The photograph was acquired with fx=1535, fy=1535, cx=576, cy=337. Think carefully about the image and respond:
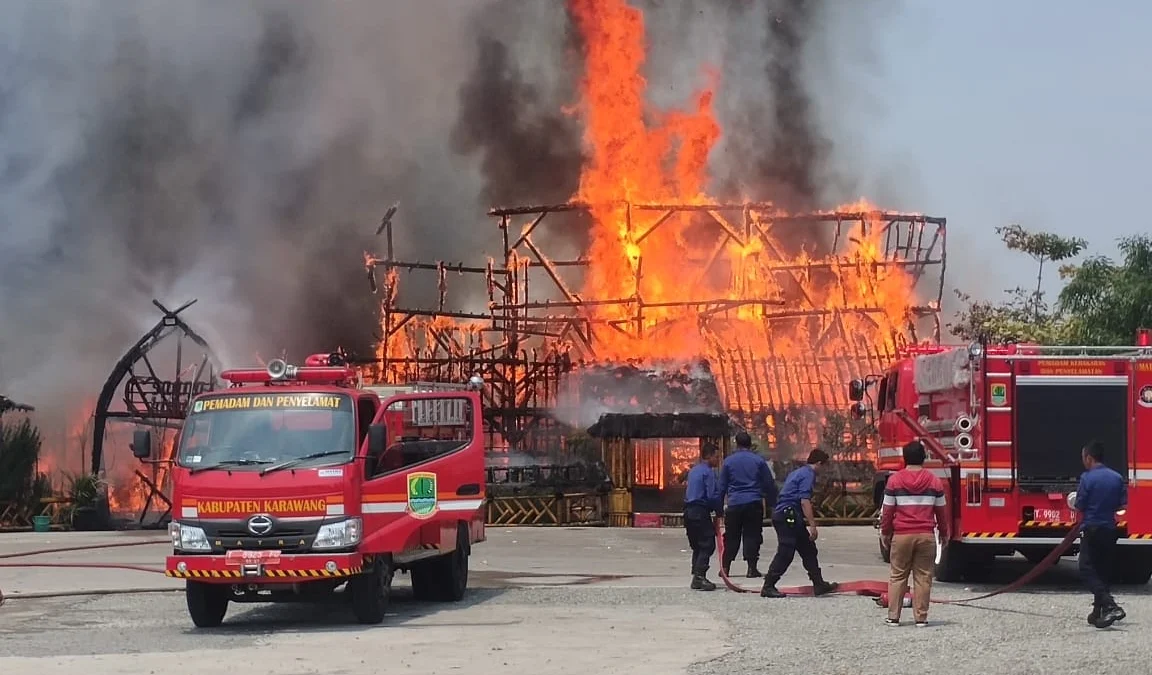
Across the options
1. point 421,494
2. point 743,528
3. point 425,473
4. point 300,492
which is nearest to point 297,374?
point 425,473

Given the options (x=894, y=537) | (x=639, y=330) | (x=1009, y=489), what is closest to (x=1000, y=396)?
(x=1009, y=489)

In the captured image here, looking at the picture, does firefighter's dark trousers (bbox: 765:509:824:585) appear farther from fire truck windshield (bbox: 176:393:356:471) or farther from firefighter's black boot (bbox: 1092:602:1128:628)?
fire truck windshield (bbox: 176:393:356:471)

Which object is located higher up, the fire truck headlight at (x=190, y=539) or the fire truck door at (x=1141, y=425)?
the fire truck door at (x=1141, y=425)

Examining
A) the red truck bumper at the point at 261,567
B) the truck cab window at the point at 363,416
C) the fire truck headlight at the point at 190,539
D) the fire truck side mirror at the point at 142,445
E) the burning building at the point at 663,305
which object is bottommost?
the red truck bumper at the point at 261,567

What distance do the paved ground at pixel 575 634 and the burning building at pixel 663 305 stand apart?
743 inches

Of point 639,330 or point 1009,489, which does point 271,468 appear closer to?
point 1009,489

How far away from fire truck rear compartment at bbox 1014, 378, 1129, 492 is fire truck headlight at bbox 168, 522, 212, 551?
9137mm

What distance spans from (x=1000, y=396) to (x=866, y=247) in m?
26.6

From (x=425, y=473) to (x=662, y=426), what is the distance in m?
18.0

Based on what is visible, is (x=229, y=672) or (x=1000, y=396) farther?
(x=1000, y=396)

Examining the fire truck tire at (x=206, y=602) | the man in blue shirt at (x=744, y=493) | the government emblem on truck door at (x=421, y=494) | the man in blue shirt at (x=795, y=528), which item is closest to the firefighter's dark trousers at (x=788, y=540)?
the man in blue shirt at (x=795, y=528)

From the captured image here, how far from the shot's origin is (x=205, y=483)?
14375 millimetres

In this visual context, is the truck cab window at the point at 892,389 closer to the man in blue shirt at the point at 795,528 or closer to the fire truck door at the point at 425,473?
the man in blue shirt at the point at 795,528

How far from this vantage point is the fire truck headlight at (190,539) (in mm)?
14273
